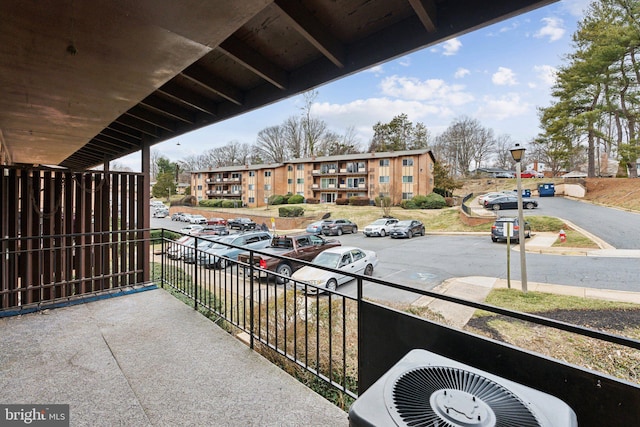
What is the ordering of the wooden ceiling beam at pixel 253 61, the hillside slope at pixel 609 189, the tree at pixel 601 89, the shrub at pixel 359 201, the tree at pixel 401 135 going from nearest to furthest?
the wooden ceiling beam at pixel 253 61
the tree at pixel 601 89
the hillside slope at pixel 609 189
the shrub at pixel 359 201
the tree at pixel 401 135

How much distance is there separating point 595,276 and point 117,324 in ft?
38.4

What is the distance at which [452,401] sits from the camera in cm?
85

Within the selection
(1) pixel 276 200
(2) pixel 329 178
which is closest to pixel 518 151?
(2) pixel 329 178

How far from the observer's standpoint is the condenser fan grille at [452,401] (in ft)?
2.56

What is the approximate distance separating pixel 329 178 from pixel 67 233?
27.7m

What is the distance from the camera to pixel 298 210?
80.0 feet

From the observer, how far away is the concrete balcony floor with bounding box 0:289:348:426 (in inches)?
68.7

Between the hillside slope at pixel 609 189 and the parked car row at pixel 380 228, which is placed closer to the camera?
the parked car row at pixel 380 228

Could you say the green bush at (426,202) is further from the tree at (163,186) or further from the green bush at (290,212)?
the tree at (163,186)

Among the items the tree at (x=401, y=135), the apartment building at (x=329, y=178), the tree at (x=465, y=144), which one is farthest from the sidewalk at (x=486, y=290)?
the tree at (x=465, y=144)

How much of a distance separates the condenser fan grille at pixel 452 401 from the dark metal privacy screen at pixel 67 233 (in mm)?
4099

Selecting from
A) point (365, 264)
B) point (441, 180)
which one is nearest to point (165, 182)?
point (441, 180)

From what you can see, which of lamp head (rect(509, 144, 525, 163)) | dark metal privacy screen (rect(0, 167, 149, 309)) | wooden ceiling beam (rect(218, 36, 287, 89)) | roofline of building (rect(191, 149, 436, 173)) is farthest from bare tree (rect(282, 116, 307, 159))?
wooden ceiling beam (rect(218, 36, 287, 89))

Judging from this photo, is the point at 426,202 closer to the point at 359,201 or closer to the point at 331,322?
the point at 359,201
